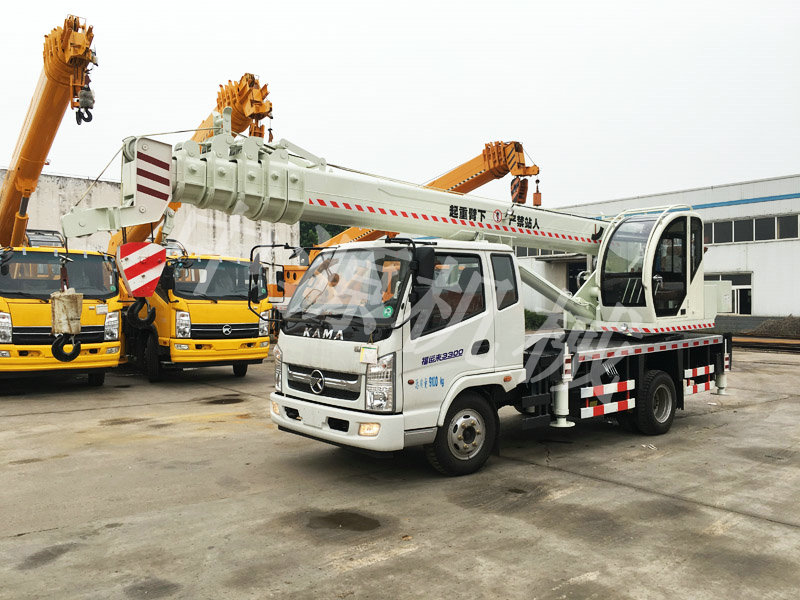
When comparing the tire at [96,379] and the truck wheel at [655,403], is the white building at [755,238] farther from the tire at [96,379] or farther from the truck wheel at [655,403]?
the truck wheel at [655,403]

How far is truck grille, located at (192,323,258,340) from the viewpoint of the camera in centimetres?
1145

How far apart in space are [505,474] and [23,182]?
1090cm

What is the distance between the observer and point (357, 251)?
19.6ft

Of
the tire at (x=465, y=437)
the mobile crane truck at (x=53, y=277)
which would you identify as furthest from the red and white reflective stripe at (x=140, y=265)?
the mobile crane truck at (x=53, y=277)

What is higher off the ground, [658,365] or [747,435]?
[658,365]

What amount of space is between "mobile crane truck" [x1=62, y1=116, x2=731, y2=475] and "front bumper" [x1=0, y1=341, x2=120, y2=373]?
5.65m

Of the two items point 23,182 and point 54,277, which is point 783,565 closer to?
point 54,277

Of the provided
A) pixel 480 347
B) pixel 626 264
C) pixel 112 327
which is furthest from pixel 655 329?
pixel 112 327

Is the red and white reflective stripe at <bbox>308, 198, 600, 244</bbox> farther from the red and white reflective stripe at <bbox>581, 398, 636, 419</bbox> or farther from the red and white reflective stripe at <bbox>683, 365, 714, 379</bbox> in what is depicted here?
the red and white reflective stripe at <bbox>683, 365, 714, 379</bbox>

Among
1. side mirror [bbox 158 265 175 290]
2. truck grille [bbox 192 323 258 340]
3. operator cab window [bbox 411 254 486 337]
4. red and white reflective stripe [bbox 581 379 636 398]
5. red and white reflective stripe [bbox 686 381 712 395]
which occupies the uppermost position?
side mirror [bbox 158 265 175 290]

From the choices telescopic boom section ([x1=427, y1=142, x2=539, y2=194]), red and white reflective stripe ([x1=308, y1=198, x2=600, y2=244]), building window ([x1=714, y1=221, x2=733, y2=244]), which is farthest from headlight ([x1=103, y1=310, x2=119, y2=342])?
building window ([x1=714, y1=221, x2=733, y2=244])

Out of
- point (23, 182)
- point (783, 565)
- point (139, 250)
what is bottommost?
point (783, 565)

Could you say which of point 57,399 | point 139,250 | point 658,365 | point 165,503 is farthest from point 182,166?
point 57,399

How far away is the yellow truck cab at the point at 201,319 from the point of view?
1139 centimetres
